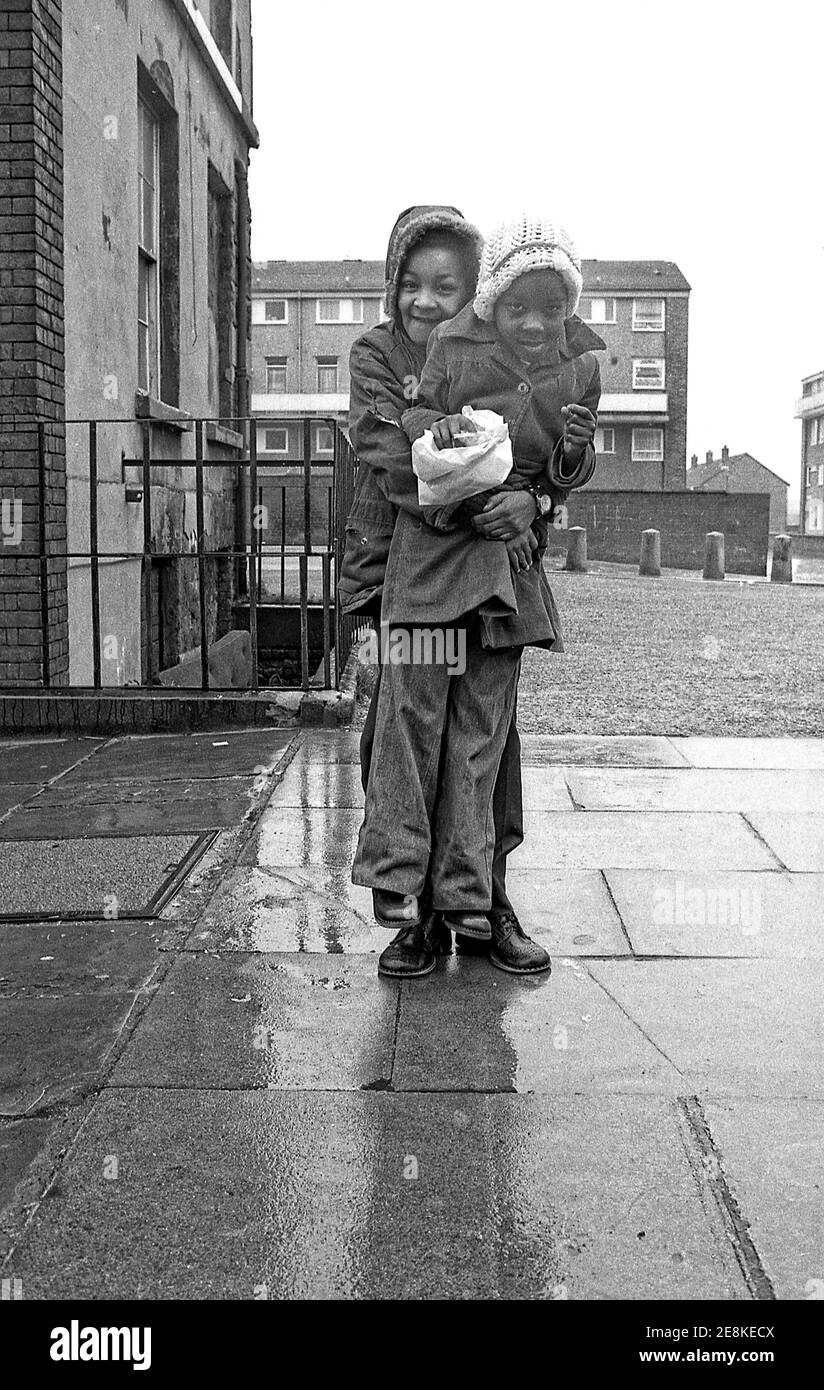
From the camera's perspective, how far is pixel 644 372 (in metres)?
60.0

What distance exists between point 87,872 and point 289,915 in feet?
2.56

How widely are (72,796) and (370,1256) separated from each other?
3.52m

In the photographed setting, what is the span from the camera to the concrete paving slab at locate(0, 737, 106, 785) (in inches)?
226

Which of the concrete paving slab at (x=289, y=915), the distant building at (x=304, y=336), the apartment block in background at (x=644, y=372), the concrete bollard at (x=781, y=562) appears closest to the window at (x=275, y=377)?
the distant building at (x=304, y=336)

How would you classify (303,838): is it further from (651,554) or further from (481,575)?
(651,554)

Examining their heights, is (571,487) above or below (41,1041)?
above

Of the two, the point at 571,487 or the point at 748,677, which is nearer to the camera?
the point at 571,487

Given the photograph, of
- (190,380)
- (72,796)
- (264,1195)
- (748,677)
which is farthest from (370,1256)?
A: (190,380)

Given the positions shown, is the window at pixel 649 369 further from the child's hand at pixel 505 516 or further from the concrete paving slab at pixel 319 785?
the child's hand at pixel 505 516

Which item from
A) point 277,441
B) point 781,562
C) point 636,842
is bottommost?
point 636,842

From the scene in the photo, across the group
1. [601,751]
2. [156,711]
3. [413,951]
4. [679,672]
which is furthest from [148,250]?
[413,951]

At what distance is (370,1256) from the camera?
204 centimetres
